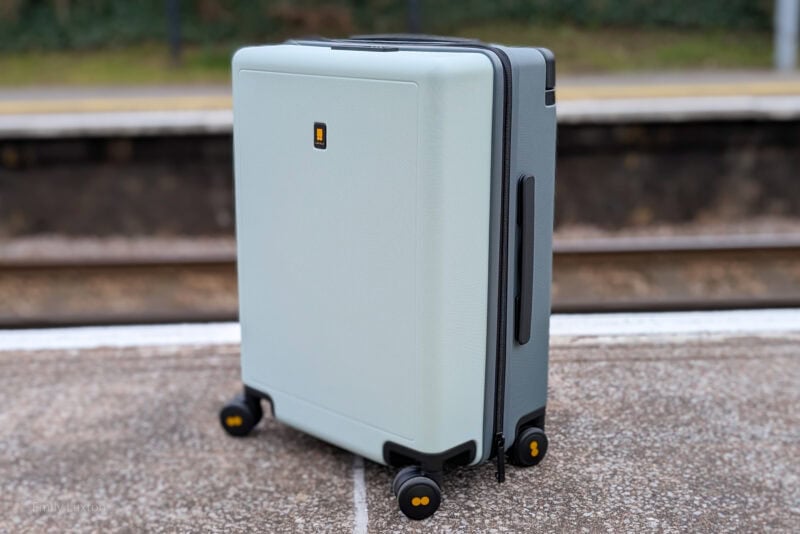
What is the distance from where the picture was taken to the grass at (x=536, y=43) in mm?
14578

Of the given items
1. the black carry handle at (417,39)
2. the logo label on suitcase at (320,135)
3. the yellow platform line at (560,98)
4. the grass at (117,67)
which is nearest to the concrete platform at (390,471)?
the logo label on suitcase at (320,135)

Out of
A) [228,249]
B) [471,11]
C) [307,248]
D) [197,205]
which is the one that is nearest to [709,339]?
[307,248]

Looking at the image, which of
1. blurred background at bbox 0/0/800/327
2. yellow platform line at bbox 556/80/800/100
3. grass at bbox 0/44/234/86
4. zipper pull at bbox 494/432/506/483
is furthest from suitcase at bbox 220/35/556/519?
grass at bbox 0/44/234/86

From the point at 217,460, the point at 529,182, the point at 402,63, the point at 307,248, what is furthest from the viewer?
the point at 217,460

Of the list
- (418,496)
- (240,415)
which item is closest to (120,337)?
(240,415)

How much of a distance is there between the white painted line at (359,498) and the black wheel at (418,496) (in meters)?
0.10

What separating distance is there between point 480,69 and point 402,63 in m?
0.18

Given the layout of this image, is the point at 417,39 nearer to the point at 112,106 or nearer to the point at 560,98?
the point at 560,98

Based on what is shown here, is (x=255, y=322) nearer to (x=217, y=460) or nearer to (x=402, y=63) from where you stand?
(x=217, y=460)

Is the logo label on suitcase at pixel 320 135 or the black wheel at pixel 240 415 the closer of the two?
the logo label on suitcase at pixel 320 135

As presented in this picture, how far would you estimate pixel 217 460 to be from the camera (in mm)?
2785

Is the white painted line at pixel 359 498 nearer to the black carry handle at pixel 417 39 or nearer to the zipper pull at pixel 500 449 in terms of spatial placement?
the zipper pull at pixel 500 449

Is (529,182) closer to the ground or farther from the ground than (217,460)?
farther from the ground

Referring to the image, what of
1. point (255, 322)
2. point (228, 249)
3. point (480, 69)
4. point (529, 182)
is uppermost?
point (480, 69)
